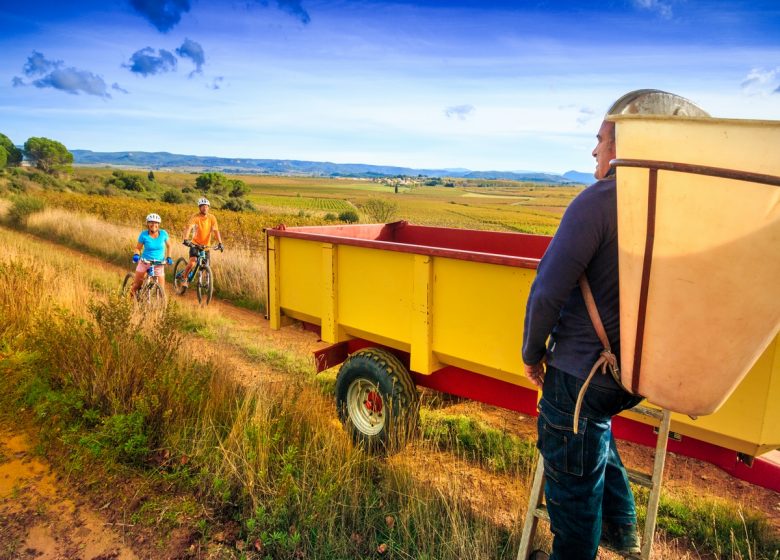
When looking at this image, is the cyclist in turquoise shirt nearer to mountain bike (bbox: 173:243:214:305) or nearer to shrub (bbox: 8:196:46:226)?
mountain bike (bbox: 173:243:214:305)

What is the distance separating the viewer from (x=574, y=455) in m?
2.12

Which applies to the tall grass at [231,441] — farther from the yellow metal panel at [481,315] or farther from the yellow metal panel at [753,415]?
the yellow metal panel at [753,415]

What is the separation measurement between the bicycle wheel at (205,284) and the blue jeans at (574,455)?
29.2 feet

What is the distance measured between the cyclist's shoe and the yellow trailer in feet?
1.79

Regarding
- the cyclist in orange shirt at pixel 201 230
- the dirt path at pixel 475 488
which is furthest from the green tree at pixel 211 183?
the dirt path at pixel 475 488

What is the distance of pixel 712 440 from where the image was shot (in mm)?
2590

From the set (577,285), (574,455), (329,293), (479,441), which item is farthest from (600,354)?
(479,441)

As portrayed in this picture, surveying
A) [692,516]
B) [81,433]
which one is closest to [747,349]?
[692,516]

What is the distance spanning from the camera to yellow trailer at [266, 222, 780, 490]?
254 centimetres

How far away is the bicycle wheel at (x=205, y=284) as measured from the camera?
1015 cm

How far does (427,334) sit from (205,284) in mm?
7763

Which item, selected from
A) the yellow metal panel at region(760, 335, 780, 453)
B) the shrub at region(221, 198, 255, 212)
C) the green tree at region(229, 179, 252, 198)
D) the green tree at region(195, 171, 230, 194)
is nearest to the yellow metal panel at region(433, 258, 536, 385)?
the yellow metal panel at region(760, 335, 780, 453)

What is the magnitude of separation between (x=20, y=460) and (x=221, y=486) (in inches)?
63.3

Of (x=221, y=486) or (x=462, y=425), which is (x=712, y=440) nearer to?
(x=462, y=425)
